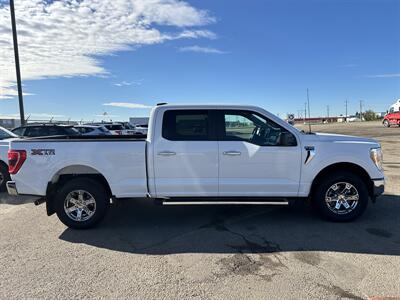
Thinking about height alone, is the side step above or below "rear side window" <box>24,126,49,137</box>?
below

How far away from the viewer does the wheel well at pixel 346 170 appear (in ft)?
19.5

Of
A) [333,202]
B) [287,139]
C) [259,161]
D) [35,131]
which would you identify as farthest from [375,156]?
[35,131]

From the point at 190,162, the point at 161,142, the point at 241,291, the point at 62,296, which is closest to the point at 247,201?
the point at 190,162

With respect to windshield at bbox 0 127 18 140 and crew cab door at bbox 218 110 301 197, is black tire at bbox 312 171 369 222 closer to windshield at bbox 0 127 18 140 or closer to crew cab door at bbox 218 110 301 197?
crew cab door at bbox 218 110 301 197

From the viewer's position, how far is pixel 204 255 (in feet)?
15.6

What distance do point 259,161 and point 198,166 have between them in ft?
3.20

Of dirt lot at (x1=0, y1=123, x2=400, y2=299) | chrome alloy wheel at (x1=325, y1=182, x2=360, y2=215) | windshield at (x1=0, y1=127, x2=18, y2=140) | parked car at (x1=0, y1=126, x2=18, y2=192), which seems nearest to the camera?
dirt lot at (x1=0, y1=123, x2=400, y2=299)

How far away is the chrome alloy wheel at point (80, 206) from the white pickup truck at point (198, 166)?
0.6 inches

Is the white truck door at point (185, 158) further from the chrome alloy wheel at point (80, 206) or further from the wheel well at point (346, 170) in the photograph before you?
the wheel well at point (346, 170)

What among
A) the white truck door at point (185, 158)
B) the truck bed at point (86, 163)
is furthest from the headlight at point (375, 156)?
the truck bed at point (86, 163)

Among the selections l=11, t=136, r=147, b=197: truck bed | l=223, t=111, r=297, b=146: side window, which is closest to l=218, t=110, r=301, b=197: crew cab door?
l=223, t=111, r=297, b=146: side window

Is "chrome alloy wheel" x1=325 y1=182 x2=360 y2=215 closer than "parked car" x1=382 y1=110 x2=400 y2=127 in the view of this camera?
Yes

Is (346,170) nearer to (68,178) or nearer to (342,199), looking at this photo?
(342,199)

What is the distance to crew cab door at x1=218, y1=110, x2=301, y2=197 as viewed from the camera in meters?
5.77
